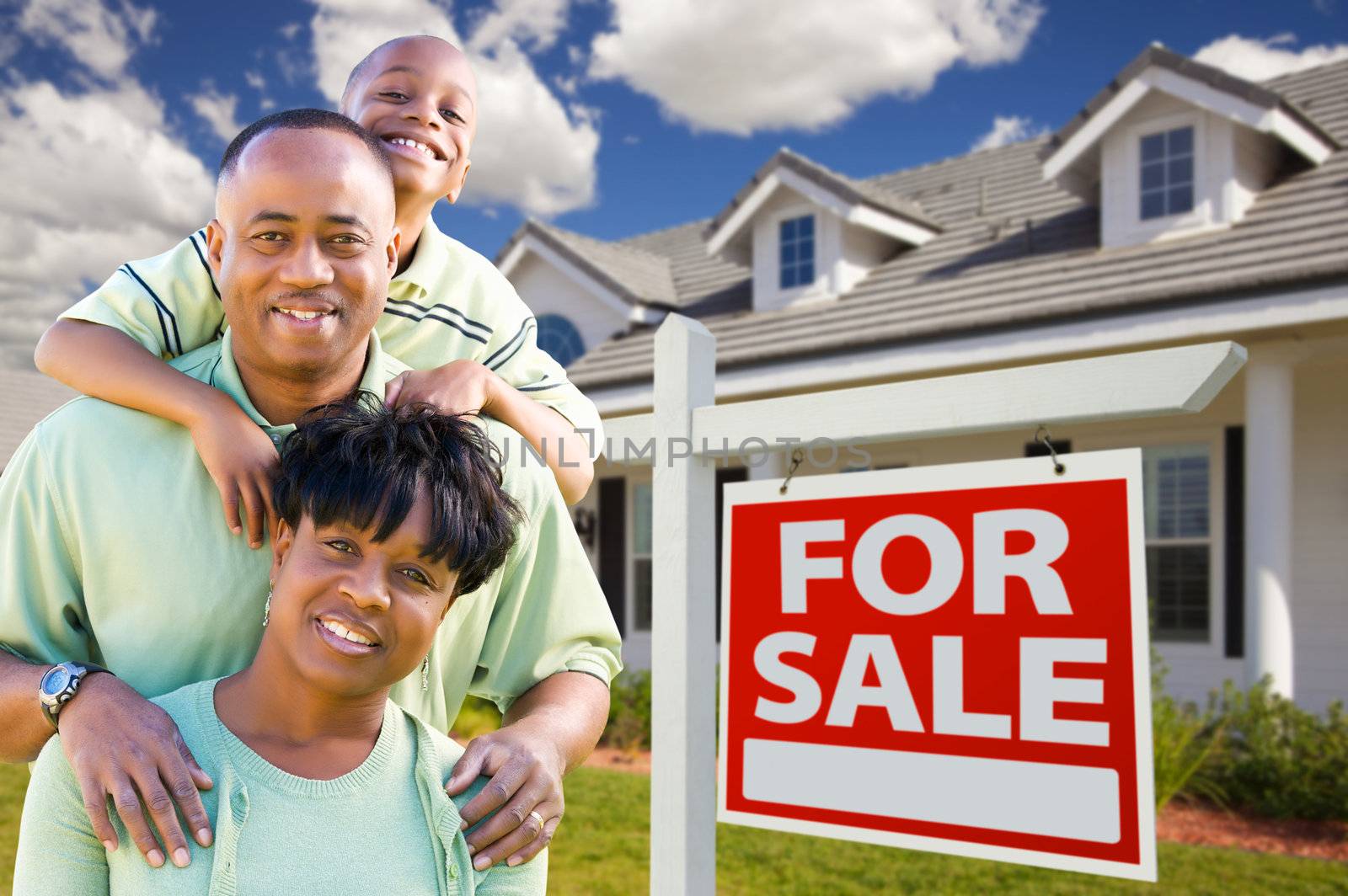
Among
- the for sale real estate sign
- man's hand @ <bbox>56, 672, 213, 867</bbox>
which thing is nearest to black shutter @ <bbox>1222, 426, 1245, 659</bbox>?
the for sale real estate sign

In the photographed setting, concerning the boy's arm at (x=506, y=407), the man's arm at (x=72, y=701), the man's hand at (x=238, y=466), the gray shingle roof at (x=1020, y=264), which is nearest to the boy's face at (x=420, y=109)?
the boy's arm at (x=506, y=407)

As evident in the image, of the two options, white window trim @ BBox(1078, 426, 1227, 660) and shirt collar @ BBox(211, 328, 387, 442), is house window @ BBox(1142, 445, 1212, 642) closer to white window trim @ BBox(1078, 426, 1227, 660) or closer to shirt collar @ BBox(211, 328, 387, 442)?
white window trim @ BBox(1078, 426, 1227, 660)

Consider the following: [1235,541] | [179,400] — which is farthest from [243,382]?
[1235,541]

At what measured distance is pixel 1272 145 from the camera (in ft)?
28.8

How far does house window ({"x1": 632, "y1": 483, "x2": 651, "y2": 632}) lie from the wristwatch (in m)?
10.6

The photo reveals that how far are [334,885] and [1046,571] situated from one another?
1.44 meters

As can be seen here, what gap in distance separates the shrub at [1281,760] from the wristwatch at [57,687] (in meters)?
7.16

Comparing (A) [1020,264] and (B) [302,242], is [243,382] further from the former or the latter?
(A) [1020,264]

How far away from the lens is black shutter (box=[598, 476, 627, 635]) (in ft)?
39.7

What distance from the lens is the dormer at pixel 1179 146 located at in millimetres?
8406

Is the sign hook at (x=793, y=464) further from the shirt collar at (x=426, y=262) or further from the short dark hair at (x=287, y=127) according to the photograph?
the short dark hair at (x=287, y=127)

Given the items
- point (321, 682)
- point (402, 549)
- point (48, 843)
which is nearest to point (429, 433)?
point (402, 549)

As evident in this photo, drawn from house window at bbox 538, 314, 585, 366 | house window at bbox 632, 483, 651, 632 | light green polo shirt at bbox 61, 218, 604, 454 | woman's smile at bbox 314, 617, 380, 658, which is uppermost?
house window at bbox 538, 314, 585, 366

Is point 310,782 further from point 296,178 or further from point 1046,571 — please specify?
point 1046,571
